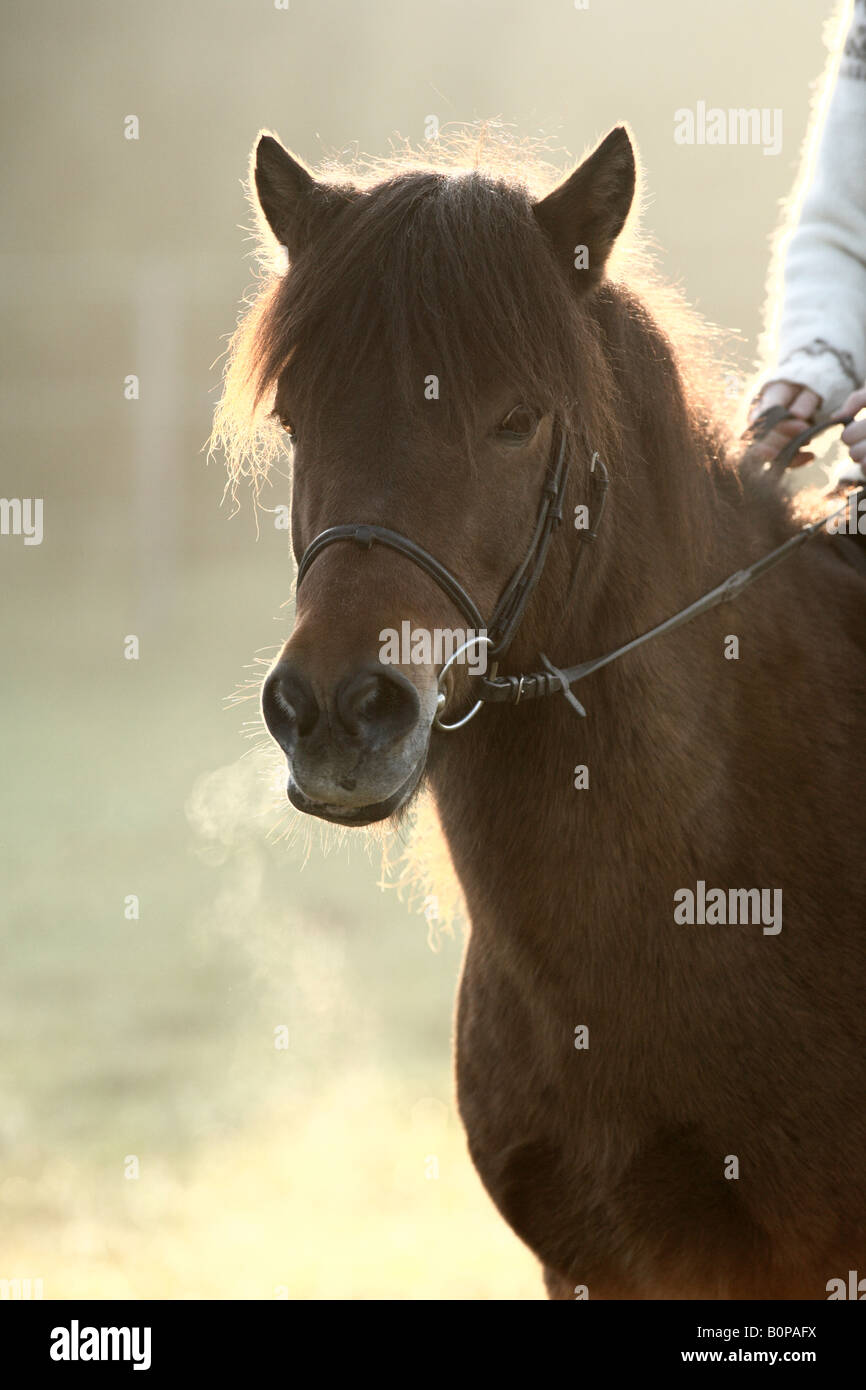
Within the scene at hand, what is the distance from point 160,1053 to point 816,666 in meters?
6.01

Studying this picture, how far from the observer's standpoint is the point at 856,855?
2496 millimetres

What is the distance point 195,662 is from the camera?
46.8 feet

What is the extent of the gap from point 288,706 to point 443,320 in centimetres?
77

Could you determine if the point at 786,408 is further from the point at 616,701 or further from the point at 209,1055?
the point at 209,1055

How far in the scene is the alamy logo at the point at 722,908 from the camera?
241cm

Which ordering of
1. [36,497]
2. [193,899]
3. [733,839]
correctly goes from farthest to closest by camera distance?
[36,497] → [193,899] → [733,839]

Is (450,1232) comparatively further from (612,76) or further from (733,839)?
(612,76)

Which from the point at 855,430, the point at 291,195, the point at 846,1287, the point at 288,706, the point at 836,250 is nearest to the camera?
the point at 288,706

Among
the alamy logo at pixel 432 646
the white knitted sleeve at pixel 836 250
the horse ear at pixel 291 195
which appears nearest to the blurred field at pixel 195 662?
the white knitted sleeve at pixel 836 250

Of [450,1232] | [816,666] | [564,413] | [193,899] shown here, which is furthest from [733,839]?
[193,899]

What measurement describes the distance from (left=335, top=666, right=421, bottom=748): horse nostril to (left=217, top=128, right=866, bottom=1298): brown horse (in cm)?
5

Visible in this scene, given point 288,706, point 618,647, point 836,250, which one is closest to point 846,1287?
point 618,647
